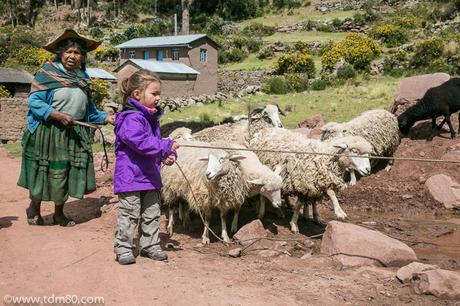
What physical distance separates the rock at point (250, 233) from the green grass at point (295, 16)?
143 feet

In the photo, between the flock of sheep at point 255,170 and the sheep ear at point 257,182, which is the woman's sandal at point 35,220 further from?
the sheep ear at point 257,182

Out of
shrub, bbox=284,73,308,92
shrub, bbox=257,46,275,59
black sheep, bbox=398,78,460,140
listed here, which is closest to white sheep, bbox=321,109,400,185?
black sheep, bbox=398,78,460,140

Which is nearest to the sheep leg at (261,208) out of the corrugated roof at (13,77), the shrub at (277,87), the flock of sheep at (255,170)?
the flock of sheep at (255,170)

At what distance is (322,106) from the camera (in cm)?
1788

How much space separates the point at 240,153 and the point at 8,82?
2075 cm

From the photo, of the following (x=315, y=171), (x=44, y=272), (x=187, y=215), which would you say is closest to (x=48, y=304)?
(x=44, y=272)

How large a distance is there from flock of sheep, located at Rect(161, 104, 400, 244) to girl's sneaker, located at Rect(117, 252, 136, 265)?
1348 mm

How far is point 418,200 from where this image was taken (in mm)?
8844

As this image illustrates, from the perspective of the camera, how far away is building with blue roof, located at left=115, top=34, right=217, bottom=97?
1163 inches

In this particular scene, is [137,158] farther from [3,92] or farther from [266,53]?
[266,53]

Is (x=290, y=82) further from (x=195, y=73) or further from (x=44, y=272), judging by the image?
(x=44, y=272)

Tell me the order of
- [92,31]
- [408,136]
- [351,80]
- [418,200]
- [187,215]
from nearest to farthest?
[187,215]
[418,200]
[408,136]
[351,80]
[92,31]

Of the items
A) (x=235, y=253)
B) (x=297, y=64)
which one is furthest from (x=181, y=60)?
(x=235, y=253)

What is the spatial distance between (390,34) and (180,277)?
35.0m
